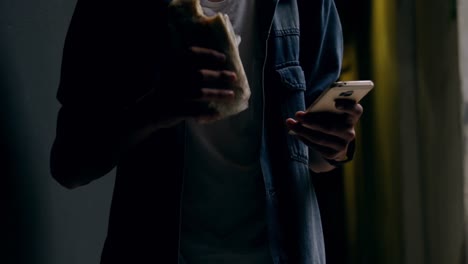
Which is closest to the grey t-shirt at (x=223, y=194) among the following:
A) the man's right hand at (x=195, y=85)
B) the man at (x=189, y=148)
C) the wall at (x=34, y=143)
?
the man at (x=189, y=148)

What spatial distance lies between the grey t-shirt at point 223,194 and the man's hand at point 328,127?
0.09 meters

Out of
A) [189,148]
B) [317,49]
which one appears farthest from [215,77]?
[317,49]

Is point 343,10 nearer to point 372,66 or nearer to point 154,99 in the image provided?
point 372,66

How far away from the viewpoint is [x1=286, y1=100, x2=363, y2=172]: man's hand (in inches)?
32.1

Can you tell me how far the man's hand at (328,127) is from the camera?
81 cm

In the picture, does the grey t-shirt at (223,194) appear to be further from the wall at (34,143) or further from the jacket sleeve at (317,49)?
the wall at (34,143)

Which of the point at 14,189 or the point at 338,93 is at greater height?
the point at 338,93

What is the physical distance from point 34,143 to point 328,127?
51 centimetres

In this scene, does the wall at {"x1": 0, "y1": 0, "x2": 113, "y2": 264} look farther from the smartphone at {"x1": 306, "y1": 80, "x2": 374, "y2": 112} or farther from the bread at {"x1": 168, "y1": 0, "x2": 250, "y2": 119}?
the smartphone at {"x1": 306, "y1": 80, "x2": 374, "y2": 112}

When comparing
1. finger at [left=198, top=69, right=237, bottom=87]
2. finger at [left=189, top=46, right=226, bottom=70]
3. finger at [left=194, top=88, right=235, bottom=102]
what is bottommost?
finger at [left=194, top=88, right=235, bottom=102]

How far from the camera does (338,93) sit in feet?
2.59

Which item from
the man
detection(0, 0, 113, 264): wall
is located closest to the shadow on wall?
detection(0, 0, 113, 264): wall

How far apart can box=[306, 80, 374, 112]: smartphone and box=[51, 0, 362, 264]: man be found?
0.04 feet

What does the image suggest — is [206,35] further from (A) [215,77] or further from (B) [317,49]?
(B) [317,49]
